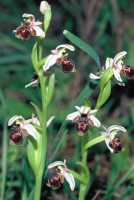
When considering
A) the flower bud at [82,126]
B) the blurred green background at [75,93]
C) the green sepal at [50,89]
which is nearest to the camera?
the flower bud at [82,126]

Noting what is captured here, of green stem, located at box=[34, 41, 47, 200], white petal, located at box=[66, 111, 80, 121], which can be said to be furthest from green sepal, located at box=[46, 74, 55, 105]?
white petal, located at box=[66, 111, 80, 121]

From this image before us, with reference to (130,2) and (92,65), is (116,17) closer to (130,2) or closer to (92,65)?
(92,65)

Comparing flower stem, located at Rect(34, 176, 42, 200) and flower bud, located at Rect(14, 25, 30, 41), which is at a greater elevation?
flower bud, located at Rect(14, 25, 30, 41)

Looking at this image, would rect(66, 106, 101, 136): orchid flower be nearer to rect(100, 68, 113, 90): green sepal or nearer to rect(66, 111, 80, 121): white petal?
rect(66, 111, 80, 121): white petal

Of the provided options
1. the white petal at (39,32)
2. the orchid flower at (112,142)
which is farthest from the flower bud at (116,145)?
the white petal at (39,32)

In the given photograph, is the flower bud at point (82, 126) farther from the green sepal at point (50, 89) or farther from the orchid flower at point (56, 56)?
the orchid flower at point (56, 56)

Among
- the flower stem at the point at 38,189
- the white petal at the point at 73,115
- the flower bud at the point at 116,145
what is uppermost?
the white petal at the point at 73,115

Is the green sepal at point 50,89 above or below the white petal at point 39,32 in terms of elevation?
below

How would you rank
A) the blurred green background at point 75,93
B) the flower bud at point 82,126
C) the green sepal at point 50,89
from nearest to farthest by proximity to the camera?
1. the flower bud at point 82,126
2. the green sepal at point 50,89
3. the blurred green background at point 75,93
